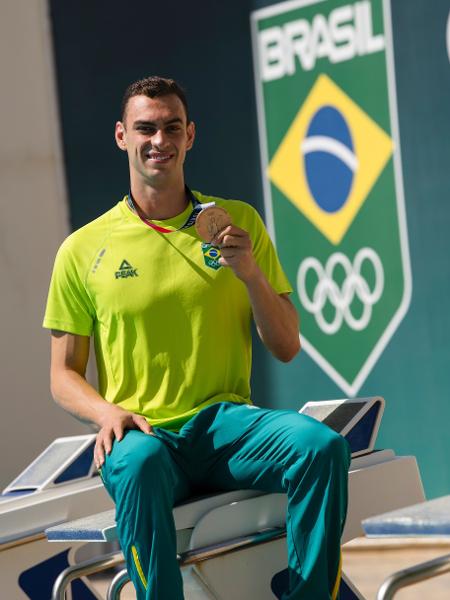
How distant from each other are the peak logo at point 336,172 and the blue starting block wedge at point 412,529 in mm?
3280

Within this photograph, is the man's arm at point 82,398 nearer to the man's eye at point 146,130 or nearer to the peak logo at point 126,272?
the peak logo at point 126,272

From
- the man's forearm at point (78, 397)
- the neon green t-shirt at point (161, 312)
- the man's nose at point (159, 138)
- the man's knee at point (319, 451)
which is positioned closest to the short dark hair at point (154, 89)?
A: the man's nose at point (159, 138)

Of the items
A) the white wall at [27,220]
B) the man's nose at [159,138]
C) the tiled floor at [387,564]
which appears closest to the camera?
the man's nose at [159,138]

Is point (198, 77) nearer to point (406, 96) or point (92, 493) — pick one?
point (406, 96)

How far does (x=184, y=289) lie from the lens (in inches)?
141

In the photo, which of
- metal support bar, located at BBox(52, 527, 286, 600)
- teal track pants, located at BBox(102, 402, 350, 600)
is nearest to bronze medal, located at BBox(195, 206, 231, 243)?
teal track pants, located at BBox(102, 402, 350, 600)

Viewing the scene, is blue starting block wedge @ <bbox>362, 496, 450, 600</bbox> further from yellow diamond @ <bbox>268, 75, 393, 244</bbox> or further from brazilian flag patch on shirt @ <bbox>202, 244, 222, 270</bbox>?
yellow diamond @ <bbox>268, 75, 393, 244</bbox>

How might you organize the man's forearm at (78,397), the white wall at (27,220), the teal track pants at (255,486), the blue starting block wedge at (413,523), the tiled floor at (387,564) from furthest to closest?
the white wall at (27,220)
the tiled floor at (387,564)
the man's forearm at (78,397)
the teal track pants at (255,486)
the blue starting block wedge at (413,523)

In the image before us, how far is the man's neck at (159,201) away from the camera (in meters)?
3.70

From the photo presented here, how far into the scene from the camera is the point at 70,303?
12.1ft

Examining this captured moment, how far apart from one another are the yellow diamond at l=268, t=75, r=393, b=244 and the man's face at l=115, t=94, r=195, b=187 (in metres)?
2.32

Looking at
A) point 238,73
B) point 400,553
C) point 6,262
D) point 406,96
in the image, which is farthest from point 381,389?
point 6,262

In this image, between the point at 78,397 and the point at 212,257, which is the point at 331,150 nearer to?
the point at 212,257

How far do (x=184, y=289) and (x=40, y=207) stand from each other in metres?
3.51
